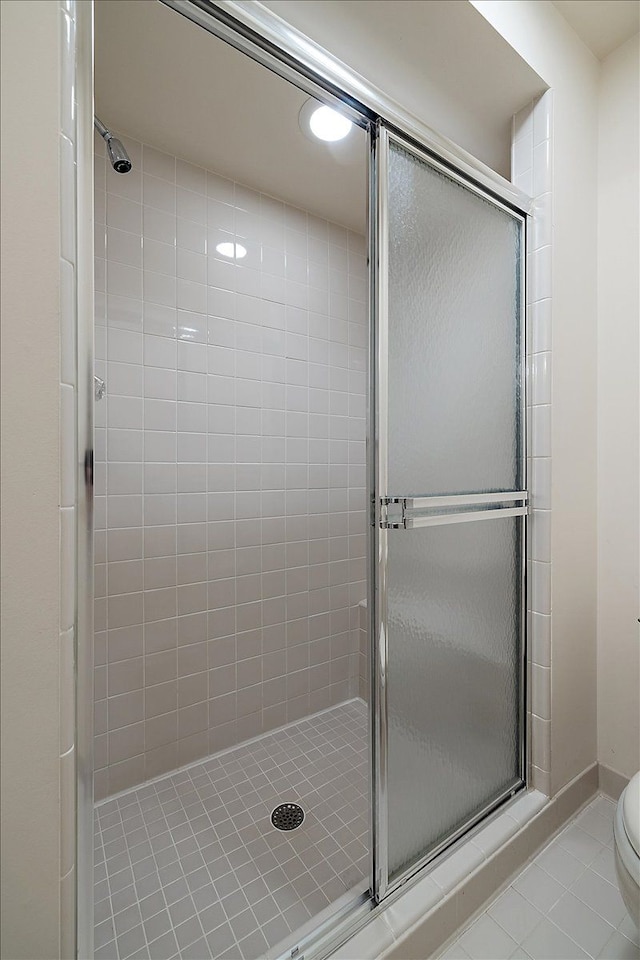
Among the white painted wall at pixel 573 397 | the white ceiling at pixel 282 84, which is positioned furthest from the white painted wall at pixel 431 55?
the white painted wall at pixel 573 397

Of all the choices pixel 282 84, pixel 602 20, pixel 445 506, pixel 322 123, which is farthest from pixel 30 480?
pixel 602 20

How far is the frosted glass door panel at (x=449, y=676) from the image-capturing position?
1116mm

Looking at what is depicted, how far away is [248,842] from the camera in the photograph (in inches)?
54.1

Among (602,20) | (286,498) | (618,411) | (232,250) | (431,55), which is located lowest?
(286,498)

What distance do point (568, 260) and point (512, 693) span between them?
1.37 metres

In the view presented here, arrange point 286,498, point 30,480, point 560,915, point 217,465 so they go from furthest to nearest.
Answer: point 286,498 < point 217,465 < point 560,915 < point 30,480

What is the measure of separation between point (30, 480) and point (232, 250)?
5.02 feet

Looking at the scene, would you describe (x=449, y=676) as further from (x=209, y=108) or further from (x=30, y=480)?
(x=209, y=108)

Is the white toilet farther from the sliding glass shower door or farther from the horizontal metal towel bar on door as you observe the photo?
the horizontal metal towel bar on door

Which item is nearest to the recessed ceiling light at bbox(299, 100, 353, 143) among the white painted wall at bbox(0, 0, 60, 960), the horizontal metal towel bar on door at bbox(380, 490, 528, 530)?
the white painted wall at bbox(0, 0, 60, 960)

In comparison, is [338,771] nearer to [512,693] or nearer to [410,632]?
[512,693]

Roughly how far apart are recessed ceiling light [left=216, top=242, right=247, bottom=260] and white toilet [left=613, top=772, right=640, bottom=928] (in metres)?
2.08

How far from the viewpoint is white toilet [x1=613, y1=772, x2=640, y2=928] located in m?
0.86

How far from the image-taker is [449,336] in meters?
1.23
